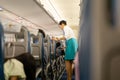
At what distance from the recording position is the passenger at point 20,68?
1767mm

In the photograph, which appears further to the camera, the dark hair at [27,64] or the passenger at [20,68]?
the dark hair at [27,64]

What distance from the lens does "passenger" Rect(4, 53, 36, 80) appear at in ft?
5.80

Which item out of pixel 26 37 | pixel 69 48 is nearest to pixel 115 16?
pixel 26 37

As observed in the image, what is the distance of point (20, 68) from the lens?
1.88m

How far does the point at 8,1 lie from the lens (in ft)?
18.5

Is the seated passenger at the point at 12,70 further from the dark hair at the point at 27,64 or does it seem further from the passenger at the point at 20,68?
the dark hair at the point at 27,64

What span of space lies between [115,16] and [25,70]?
1.82 m

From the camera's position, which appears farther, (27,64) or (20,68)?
(27,64)

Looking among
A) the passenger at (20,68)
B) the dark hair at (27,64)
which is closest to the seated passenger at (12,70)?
the passenger at (20,68)

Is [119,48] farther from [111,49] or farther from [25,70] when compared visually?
[25,70]

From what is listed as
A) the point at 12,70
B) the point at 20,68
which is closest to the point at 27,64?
the point at 20,68

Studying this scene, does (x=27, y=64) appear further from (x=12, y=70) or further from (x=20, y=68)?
(x=12, y=70)

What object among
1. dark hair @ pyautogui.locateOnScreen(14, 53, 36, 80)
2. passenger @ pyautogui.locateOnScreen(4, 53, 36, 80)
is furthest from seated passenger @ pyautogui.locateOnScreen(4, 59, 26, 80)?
dark hair @ pyautogui.locateOnScreen(14, 53, 36, 80)

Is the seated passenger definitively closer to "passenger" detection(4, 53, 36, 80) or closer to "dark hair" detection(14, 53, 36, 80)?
"passenger" detection(4, 53, 36, 80)
